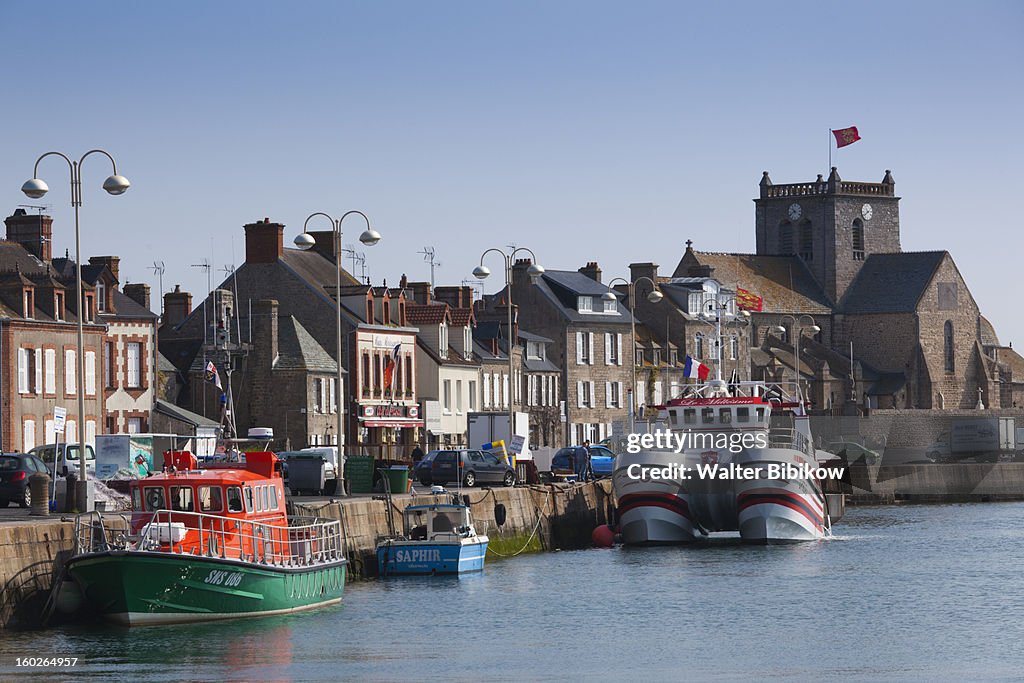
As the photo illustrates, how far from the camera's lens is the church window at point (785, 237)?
150 meters

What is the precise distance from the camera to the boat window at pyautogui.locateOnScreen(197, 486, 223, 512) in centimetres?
3644

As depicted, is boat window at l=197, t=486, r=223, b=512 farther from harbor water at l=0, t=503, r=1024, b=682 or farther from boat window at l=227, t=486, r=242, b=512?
harbor water at l=0, t=503, r=1024, b=682

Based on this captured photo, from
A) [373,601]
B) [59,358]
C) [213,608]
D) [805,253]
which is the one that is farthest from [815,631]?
[805,253]

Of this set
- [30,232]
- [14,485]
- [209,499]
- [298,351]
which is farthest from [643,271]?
[209,499]

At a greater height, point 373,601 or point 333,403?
point 333,403

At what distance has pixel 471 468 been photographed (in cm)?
6156

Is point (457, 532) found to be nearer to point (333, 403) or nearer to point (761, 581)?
point (761, 581)

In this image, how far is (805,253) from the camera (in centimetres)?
14862

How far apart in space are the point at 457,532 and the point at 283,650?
1508 centimetres

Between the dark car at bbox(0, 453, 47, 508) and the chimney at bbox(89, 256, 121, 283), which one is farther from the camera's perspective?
the chimney at bbox(89, 256, 121, 283)

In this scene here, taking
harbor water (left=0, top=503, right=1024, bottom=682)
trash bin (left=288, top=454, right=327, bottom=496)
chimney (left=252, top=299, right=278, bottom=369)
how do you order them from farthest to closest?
chimney (left=252, top=299, right=278, bottom=369), trash bin (left=288, top=454, right=327, bottom=496), harbor water (left=0, top=503, right=1024, bottom=682)

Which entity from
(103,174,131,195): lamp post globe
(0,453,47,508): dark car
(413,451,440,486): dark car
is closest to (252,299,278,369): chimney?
(413,451,440,486): dark car

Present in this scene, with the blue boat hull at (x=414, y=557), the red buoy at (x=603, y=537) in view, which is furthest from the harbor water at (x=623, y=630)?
the red buoy at (x=603, y=537)

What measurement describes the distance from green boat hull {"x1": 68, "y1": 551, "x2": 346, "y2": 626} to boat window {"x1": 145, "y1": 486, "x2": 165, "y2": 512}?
5.78 ft
